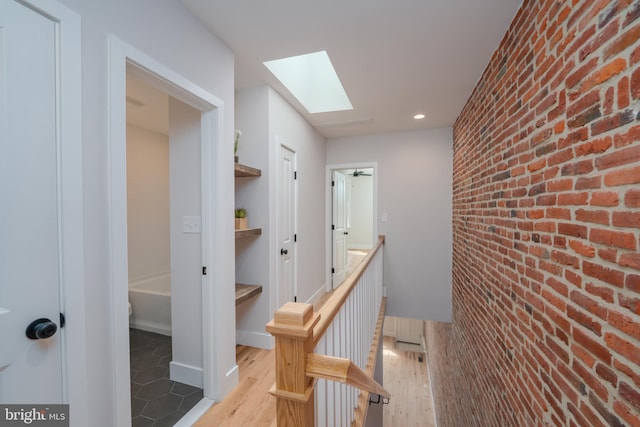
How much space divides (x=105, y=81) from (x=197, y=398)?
2027mm

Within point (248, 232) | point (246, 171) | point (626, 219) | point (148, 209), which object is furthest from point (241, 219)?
point (626, 219)

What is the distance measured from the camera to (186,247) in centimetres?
192

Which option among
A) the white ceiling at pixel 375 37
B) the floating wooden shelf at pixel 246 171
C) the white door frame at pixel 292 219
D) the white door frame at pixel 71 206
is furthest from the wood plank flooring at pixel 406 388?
the white ceiling at pixel 375 37

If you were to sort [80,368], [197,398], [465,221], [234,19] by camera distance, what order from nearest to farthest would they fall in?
1. [80,368]
2. [234,19]
3. [197,398]
4. [465,221]

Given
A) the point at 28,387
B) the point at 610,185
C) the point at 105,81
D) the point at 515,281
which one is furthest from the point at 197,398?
the point at 610,185

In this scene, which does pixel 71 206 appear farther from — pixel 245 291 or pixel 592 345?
pixel 592 345

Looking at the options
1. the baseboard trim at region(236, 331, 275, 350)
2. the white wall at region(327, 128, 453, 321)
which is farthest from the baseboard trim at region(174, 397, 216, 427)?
the white wall at region(327, 128, 453, 321)

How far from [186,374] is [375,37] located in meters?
2.84

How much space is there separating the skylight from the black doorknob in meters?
2.62

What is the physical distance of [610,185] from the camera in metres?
0.87

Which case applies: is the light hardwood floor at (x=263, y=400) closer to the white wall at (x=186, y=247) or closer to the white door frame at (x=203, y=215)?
the white door frame at (x=203, y=215)

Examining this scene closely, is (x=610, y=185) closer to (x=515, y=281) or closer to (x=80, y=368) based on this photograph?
(x=515, y=281)

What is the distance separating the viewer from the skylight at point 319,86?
9.62ft

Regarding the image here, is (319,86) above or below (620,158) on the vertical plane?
above
